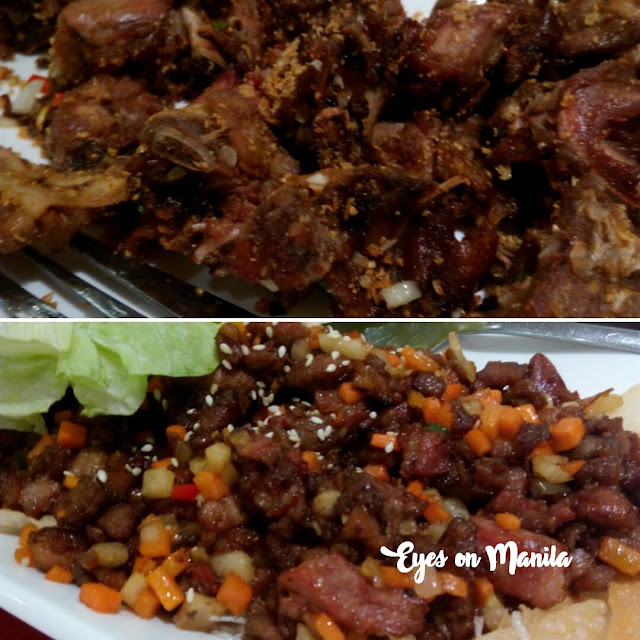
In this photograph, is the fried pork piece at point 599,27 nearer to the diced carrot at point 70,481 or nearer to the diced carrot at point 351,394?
the diced carrot at point 351,394

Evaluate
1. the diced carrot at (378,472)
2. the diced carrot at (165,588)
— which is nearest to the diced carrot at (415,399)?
the diced carrot at (378,472)

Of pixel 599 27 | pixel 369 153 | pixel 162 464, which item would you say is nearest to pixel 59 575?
pixel 162 464

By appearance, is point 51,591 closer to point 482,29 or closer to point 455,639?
point 455,639

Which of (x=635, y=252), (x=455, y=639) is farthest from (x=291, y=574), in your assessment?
(x=635, y=252)

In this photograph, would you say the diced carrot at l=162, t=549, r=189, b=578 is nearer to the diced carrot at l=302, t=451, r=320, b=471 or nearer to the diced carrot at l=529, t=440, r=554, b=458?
the diced carrot at l=302, t=451, r=320, b=471

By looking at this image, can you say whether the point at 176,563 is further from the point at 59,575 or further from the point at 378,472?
the point at 378,472
